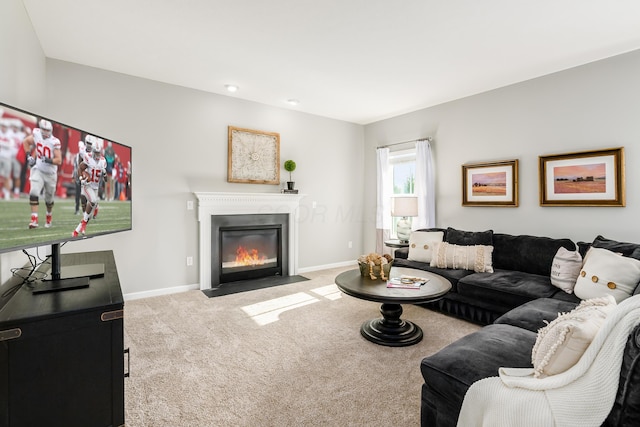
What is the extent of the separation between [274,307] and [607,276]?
2.97 meters

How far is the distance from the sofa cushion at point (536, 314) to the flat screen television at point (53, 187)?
99.2 inches

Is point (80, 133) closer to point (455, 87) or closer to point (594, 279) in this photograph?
point (594, 279)

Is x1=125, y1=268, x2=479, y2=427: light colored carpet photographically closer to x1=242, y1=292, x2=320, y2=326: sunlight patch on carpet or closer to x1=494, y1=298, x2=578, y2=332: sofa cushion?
x1=242, y1=292, x2=320, y2=326: sunlight patch on carpet

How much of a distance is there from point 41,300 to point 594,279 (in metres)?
3.48

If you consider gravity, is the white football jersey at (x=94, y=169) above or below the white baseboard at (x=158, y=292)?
above

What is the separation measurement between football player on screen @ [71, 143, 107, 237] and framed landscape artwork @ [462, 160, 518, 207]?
4.08 meters

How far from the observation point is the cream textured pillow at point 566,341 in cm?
112

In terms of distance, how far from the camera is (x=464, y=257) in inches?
134

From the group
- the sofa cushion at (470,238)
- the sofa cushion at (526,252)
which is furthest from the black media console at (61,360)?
the sofa cushion at (526,252)

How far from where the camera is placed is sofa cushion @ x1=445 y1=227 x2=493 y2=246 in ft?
11.7

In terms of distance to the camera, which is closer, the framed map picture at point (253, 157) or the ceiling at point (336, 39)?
the ceiling at point (336, 39)

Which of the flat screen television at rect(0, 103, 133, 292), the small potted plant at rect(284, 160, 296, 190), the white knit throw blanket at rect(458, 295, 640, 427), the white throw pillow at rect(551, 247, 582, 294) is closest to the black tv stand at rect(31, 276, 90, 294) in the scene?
the flat screen television at rect(0, 103, 133, 292)

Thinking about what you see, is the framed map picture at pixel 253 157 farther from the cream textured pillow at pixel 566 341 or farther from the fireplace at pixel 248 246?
the cream textured pillow at pixel 566 341

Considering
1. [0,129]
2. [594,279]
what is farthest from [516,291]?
[0,129]
